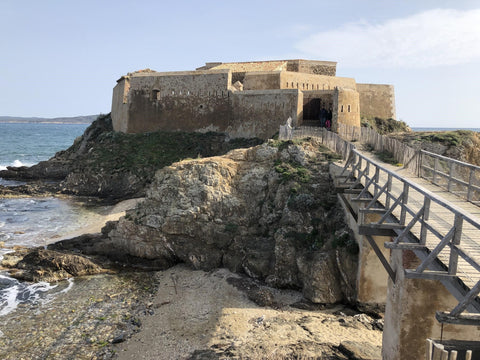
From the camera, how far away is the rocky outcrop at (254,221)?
47.3 ft

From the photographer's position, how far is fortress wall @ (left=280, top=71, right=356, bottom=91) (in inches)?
1180

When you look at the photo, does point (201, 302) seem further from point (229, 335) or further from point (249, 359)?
point (249, 359)

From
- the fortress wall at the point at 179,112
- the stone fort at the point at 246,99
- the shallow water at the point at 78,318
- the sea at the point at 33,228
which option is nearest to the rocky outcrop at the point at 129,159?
the fortress wall at the point at 179,112

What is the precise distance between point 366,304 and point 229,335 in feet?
13.8

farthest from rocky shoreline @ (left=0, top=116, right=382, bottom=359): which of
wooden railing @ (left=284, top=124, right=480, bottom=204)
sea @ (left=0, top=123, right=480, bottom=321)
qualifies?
wooden railing @ (left=284, top=124, right=480, bottom=204)

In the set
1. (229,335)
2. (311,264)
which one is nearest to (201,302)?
(229,335)

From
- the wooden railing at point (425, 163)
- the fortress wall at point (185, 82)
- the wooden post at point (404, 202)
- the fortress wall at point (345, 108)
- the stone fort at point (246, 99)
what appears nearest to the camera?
the wooden post at point (404, 202)

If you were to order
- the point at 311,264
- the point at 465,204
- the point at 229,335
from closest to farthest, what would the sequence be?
the point at 465,204, the point at 229,335, the point at 311,264

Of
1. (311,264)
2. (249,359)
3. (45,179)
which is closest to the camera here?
(249,359)

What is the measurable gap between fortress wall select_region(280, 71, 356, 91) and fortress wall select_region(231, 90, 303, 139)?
2.16 metres

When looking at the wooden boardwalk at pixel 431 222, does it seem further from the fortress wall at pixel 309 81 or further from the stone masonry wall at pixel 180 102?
the stone masonry wall at pixel 180 102

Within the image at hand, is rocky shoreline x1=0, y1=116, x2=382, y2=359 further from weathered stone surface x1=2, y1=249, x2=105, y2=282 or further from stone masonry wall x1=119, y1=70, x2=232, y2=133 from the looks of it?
stone masonry wall x1=119, y1=70, x2=232, y2=133

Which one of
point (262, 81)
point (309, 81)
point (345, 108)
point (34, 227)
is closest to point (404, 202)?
point (345, 108)

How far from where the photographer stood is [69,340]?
12.3m
